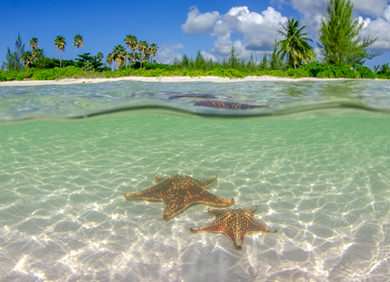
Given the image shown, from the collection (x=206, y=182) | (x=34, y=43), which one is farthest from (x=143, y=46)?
(x=206, y=182)

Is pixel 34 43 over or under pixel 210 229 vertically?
over

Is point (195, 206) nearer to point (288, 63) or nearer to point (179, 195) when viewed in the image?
point (179, 195)

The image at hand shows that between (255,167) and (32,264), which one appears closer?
(32,264)

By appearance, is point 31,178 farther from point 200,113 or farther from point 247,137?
point 247,137

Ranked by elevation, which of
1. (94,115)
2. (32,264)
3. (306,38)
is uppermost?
(306,38)

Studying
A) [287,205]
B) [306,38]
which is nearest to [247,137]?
[287,205]

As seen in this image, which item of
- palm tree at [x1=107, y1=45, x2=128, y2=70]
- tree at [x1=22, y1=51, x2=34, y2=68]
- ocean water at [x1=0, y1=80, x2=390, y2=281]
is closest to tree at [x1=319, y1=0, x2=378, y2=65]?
ocean water at [x1=0, y1=80, x2=390, y2=281]

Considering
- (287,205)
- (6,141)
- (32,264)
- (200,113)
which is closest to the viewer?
(32,264)
